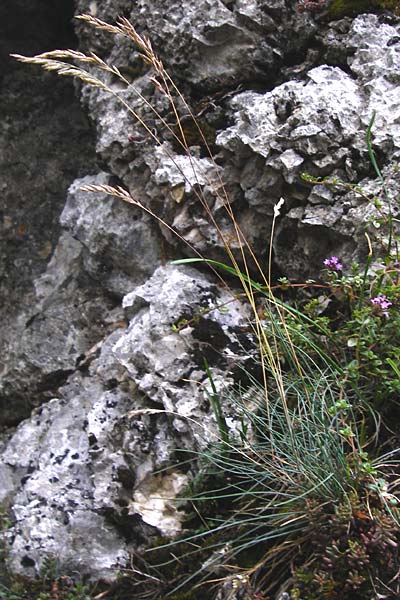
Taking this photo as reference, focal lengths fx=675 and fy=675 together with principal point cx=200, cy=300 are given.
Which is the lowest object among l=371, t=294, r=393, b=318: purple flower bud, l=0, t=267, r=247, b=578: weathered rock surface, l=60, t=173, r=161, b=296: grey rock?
l=0, t=267, r=247, b=578: weathered rock surface

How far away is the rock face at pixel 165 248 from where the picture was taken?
219cm

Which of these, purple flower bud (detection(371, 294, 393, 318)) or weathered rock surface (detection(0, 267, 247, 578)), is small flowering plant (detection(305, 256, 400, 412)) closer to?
purple flower bud (detection(371, 294, 393, 318))

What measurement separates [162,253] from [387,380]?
1.04 meters

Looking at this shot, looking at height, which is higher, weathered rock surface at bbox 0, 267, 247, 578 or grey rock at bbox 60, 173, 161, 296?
grey rock at bbox 60, 173, 161, 296

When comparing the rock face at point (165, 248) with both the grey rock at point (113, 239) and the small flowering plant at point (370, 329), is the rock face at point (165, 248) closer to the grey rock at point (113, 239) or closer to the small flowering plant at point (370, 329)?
the grey rock at point (113, 239)

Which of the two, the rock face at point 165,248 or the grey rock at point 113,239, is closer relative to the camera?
the rock face at point 165,248

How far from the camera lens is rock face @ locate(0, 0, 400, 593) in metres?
2.19

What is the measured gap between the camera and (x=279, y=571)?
1.88 metres

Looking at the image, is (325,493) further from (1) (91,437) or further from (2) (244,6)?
(2) (244,6)

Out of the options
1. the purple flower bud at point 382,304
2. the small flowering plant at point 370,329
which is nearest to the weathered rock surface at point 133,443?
the small flowering plant at point 370,329

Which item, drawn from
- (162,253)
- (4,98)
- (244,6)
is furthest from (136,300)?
(4,98)

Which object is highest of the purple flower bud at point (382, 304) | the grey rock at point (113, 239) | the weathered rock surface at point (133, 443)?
the purple flower bud at point (382, 304)

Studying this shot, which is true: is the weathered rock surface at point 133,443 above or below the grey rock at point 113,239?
below

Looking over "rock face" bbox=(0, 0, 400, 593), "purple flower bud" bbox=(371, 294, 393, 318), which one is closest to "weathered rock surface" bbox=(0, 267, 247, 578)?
"rock face" bbox=(0, 0, 400, 593)
